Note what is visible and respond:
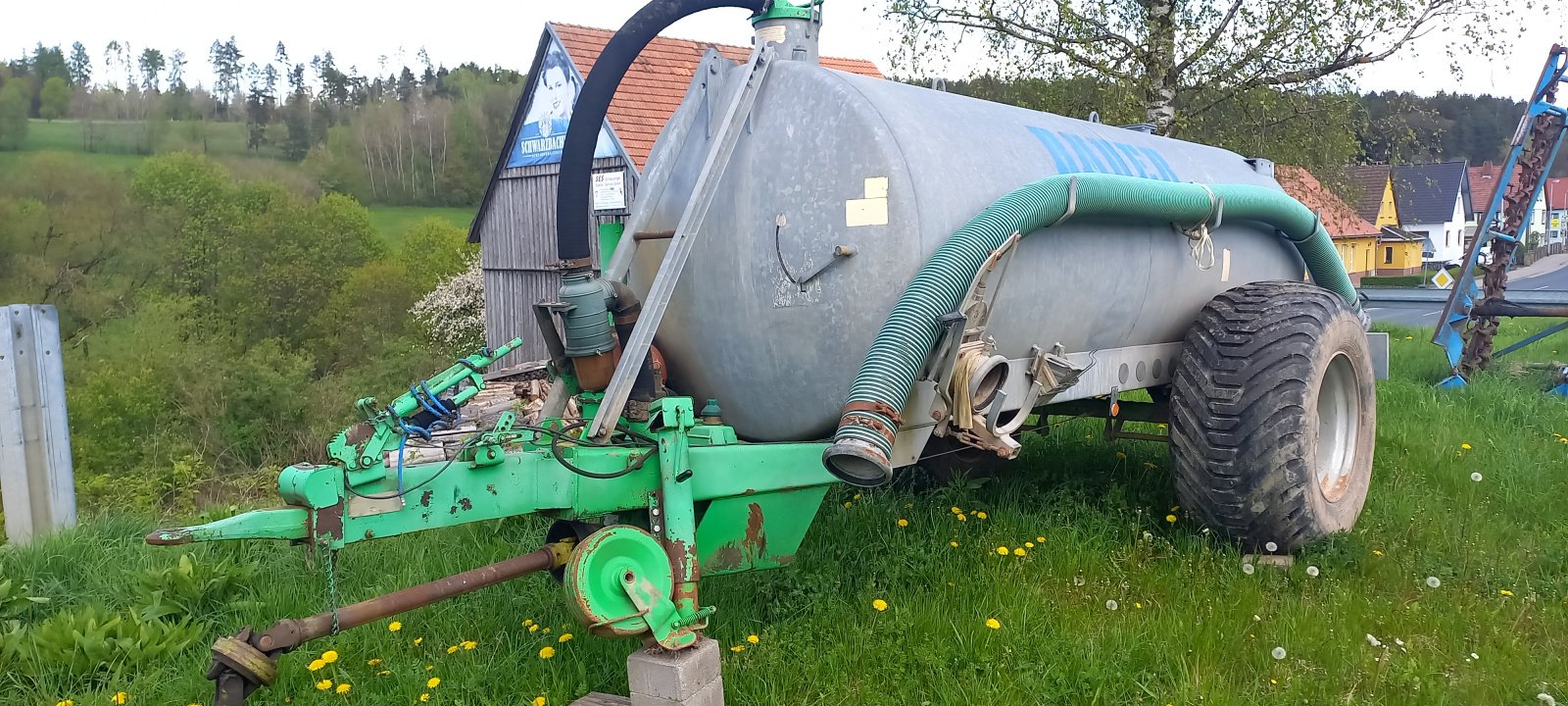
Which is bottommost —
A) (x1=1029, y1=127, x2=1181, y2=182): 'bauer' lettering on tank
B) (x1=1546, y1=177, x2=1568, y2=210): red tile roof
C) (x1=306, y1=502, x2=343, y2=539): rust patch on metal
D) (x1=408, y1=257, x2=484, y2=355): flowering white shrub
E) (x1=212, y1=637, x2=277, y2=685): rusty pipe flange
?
(x1=408, y1=257, x2=484, y2=355): flowering white shrub

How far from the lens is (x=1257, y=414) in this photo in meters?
4.20

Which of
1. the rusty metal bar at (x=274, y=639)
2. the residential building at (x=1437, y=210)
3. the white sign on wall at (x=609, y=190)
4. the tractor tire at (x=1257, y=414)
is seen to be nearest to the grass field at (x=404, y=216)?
the white sign on wall at (x=609, y=190)

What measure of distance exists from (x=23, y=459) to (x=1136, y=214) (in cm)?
525

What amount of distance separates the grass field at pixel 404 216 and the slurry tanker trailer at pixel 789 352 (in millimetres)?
40713

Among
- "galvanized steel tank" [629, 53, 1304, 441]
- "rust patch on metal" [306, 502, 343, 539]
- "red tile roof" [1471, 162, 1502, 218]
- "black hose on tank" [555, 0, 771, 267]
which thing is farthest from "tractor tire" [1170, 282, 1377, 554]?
"red tile roof" [1471, 162, 1502, 218]

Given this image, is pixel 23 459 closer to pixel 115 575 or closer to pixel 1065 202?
pixel 115 575

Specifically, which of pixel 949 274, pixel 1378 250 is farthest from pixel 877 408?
pixel 1378 250

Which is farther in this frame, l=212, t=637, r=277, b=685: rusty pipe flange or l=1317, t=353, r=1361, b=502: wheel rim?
l=1317, t=353, r=1361, b=502: wheel rim

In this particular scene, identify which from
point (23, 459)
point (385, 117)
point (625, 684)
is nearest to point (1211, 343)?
point (625, 684)

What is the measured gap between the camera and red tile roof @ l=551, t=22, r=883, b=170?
16.2 metres

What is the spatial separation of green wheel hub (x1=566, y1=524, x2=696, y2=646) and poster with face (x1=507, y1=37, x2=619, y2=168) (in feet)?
50.0

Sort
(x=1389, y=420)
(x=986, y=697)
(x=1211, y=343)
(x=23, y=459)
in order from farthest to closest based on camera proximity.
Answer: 1. (x=1389, y=420)
2. (x=23, y=459)
3. (x=1211, y=343)
4. (x=986, y=697)

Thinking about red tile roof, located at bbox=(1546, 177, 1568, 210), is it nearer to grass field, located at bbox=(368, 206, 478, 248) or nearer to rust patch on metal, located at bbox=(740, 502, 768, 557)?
grass field, located at bbox=(368, 206, 478, 248)

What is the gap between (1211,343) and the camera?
14.5 ft
